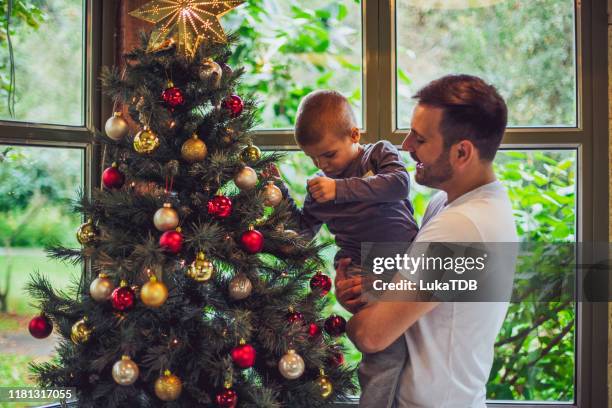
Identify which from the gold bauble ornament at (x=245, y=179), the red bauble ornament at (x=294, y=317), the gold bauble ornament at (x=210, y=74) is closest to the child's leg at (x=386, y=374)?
the red bauble ornament at (x=294, y=317)

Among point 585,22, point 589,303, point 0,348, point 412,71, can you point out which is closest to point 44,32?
point 0,348

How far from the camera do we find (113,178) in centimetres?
157

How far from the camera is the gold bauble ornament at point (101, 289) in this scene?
1.46 meters

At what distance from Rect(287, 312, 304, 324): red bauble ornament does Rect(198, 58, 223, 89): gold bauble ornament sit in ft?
2.00

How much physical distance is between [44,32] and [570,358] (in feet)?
7.14

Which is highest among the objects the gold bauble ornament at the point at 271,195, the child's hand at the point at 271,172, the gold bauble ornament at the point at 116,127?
the gold bauble ornament at the point at 116,127

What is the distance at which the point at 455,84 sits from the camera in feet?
5.43

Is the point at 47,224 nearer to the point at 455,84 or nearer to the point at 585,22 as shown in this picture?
the point at 455,84

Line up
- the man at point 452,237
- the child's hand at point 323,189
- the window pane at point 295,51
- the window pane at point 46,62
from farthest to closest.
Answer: the window pane at point 295,51 < the window pane at point 46,62 < the child's hand at point 323,189 < the man at point 452,237

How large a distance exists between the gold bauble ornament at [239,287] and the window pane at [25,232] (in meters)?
0.79

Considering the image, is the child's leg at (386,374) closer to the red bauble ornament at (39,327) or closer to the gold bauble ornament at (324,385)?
the gold bauble ornament at (324,385)

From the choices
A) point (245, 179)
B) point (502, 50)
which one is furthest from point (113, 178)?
point (502, 50)

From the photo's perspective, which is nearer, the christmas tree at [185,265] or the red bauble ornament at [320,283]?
the christmas tree at [185,265]

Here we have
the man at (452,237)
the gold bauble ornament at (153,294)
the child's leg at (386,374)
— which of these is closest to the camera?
the gold bauble ornament at (153,294)
